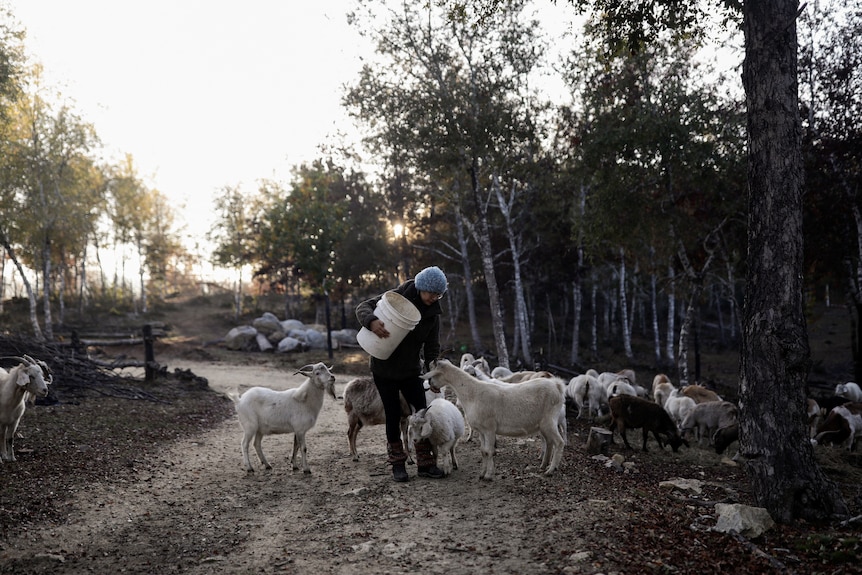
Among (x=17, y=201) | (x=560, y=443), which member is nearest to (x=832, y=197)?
(x=560, y=443)

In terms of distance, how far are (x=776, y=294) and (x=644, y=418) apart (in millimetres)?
4660

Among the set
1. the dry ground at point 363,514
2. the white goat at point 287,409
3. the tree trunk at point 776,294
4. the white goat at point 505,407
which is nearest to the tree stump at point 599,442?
the dry ground at point 363,514

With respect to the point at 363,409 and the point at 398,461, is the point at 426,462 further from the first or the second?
the point at 363,409

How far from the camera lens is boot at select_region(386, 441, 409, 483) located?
6.78 m

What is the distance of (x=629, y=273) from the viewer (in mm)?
37156

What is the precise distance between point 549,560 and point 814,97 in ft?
57.7

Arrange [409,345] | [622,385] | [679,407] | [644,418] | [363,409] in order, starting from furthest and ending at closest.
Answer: [622,385], [679,407], [644,418], [363,409], [409,345]

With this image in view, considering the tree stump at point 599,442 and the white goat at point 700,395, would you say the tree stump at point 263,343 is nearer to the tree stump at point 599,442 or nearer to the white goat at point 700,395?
the white goat at point 700,395

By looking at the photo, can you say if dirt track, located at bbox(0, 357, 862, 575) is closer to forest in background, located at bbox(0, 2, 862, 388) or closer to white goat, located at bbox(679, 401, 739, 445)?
white goat, located at bbox(679, 401, 739, 445)

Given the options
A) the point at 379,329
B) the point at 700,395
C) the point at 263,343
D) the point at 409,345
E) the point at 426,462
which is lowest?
the point at 700,395

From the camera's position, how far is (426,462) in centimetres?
699

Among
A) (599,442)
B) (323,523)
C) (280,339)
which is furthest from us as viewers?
(280,339)

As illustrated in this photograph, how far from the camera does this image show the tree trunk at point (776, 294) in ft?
17.5

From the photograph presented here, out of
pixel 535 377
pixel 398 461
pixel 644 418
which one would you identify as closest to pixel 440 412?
pixel 398 461
